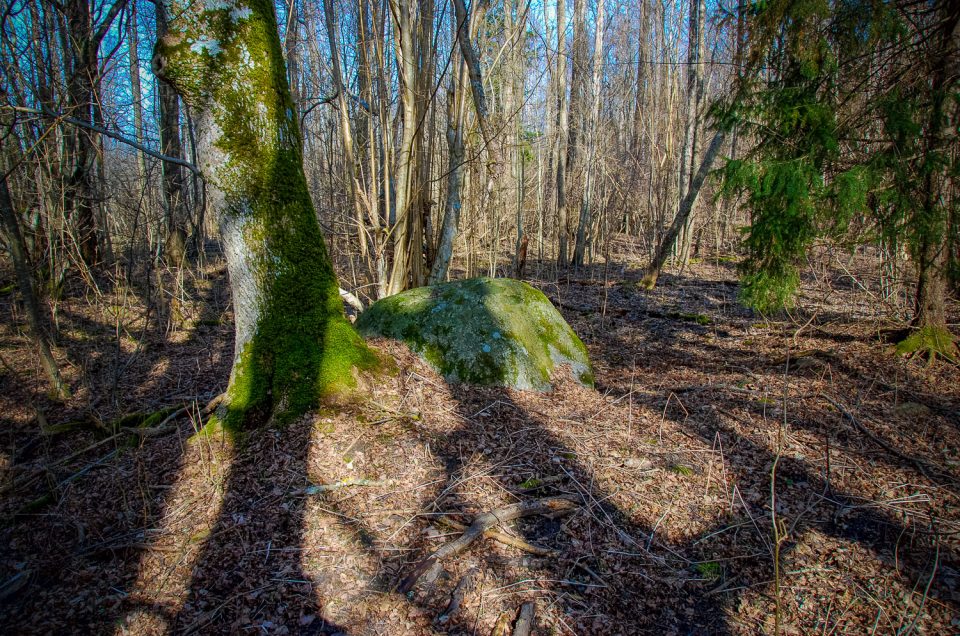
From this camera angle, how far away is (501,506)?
267 centimetres

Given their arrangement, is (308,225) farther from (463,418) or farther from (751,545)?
(751,545)

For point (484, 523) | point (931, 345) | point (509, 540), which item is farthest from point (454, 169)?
point (931, 345)

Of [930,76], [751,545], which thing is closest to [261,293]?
[751,545]

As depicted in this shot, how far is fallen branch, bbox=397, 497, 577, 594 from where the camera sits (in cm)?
220

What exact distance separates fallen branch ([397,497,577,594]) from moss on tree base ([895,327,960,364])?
4.81 metres

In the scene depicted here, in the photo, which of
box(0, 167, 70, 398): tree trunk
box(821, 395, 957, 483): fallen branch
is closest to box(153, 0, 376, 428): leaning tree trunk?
box(0, 167, 70, 398): tree trunk

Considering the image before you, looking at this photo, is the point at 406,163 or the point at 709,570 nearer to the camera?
the point at 709,570

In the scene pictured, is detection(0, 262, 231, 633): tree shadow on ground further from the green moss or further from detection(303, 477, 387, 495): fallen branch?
the green moss

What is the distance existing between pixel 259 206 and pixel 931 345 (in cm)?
669

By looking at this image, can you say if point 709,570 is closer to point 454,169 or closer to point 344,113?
point 454,169

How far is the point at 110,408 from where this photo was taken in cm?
436

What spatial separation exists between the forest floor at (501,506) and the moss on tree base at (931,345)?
484 mm

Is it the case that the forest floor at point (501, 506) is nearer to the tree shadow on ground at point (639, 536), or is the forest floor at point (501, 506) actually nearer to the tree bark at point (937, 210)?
the tree shadow on ground at point (639, 536)

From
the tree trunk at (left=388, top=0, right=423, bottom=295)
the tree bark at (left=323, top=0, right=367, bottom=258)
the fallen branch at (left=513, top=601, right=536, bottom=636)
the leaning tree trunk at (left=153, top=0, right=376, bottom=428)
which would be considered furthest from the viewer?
the tree bark at (left=323, top=0, right=367, bottom=258)
